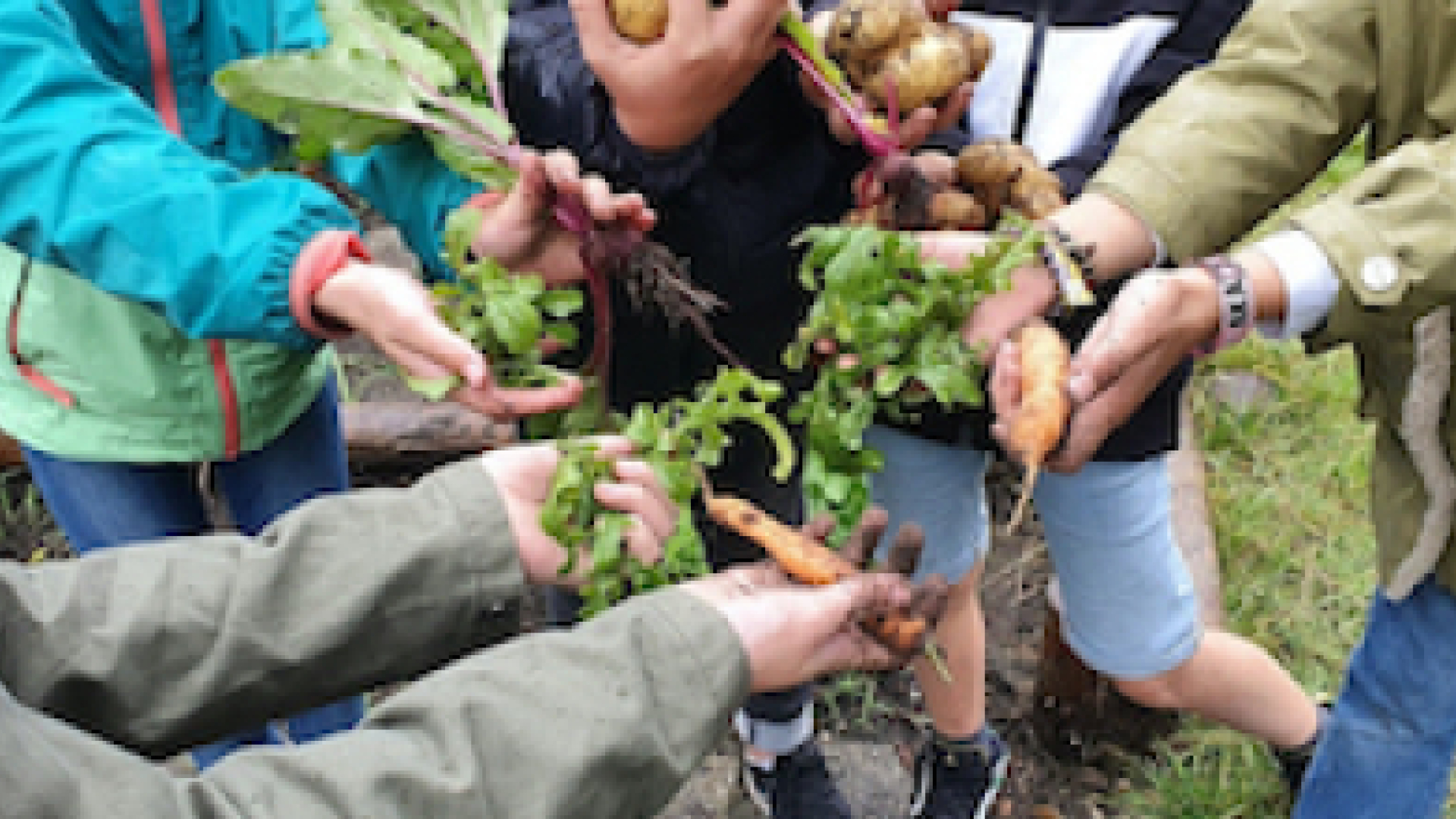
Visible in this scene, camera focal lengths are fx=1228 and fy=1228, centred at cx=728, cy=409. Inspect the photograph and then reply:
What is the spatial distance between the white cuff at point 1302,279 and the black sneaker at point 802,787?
1551 mm

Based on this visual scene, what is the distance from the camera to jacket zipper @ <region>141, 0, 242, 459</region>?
2080mm

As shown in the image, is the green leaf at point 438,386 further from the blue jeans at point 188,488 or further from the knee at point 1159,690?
the knee at point 1159,690

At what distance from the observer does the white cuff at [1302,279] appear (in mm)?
1800

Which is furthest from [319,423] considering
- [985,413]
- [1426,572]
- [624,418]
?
[1426,572]

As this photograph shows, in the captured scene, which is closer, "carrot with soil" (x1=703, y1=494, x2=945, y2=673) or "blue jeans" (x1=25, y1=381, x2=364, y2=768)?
"carrot with soil" (x1=703, y1=494, x2=945, y2=673)

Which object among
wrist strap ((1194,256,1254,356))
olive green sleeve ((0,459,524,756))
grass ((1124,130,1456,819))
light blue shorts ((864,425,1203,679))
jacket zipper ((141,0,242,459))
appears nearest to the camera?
olive green sleeve ((0,459,524,756))

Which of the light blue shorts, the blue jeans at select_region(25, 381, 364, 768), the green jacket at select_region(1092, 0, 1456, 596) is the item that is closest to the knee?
the light blue shorts

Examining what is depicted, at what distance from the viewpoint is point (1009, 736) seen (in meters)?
3.21

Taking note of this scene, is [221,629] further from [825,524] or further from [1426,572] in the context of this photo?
[1426,572]

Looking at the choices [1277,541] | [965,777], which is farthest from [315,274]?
[1277,541]

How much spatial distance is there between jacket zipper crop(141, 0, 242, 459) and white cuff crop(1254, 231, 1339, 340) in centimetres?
175

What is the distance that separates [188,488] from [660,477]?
103 cm

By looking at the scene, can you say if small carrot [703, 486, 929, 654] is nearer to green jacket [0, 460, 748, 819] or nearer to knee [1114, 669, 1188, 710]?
green jacket [0, 460, 748, 819]

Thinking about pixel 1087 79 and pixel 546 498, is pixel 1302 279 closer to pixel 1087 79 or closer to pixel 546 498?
pixel 1087 79
